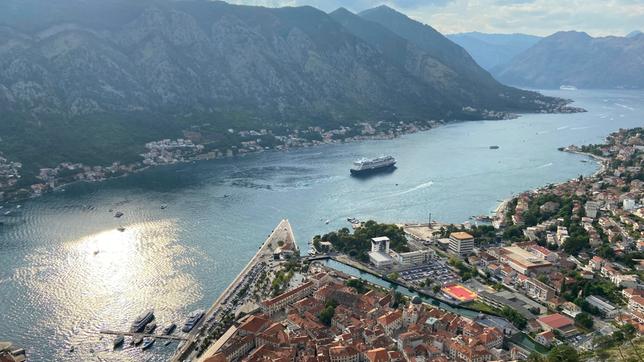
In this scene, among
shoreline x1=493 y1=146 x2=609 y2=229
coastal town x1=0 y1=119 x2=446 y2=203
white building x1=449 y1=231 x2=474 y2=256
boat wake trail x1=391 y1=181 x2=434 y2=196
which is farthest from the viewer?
coastal town x1=0 y1=119 x2=446 y2=203

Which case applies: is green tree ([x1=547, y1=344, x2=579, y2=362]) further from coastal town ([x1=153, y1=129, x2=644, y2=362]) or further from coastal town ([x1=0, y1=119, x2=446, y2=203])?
coastal town ([x1=0, y1=119, x2=446, y2=203])

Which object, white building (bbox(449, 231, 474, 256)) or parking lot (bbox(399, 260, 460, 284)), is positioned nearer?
parking lot (bbox(399, 260, 460, 284))

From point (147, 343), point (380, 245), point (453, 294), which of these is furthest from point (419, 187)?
point (147, 343)

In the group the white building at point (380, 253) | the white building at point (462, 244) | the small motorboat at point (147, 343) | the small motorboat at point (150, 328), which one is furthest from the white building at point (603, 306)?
the small motorboat at point (150, 328)

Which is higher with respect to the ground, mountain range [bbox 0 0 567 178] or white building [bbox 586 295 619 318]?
mountain range [bbox 0 0 567 178]

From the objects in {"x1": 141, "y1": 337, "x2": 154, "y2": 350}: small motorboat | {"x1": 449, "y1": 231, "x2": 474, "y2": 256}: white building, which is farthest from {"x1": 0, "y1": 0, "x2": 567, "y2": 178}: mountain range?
{"x1": 449, "y1": 231, "x2": 474, "y2": 256}: white building

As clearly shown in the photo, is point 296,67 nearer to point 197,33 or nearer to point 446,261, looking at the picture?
point 197,33

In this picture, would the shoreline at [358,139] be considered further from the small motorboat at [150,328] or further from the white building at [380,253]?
the white building at [380,253]
